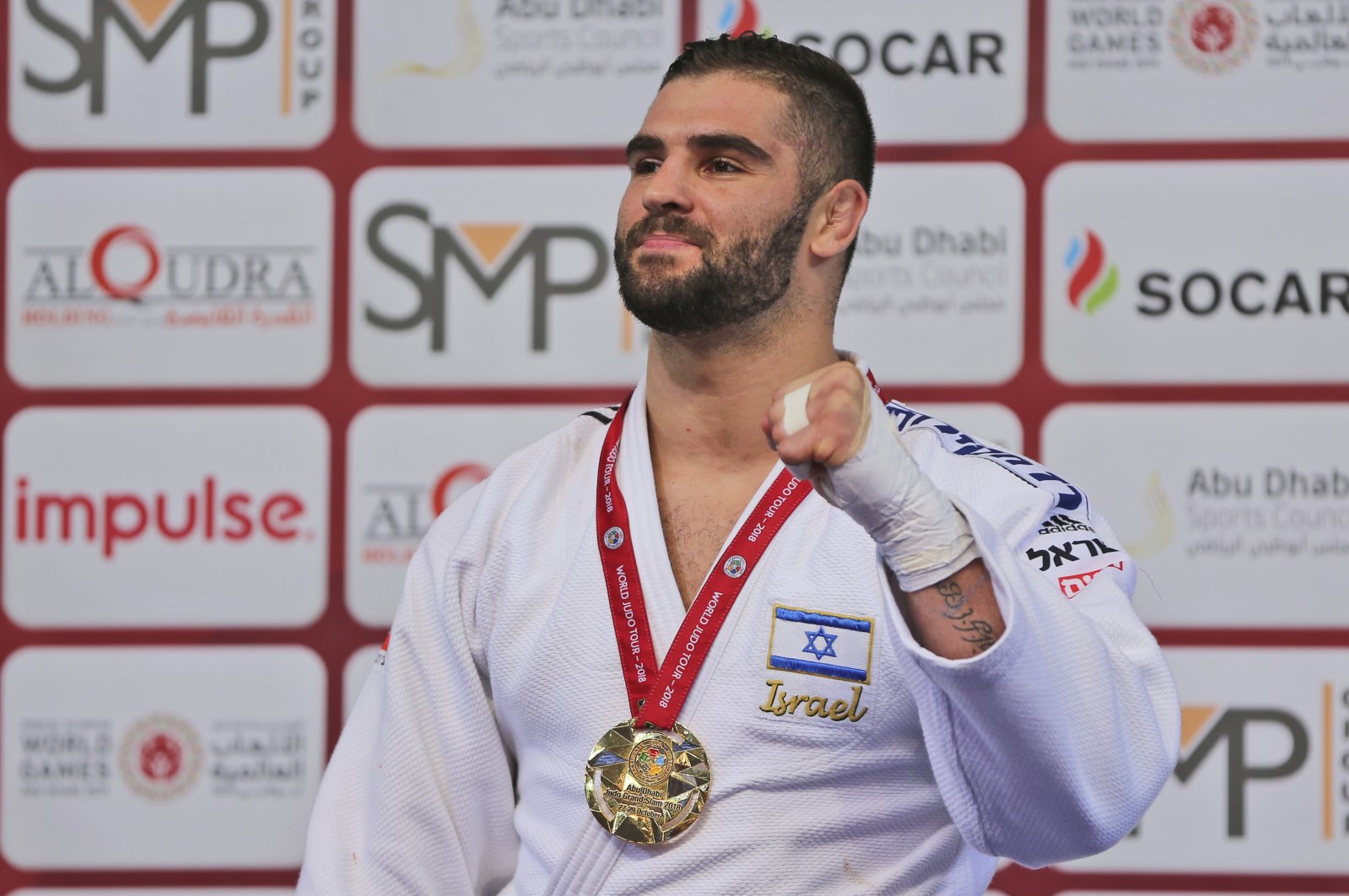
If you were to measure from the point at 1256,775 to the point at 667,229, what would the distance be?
1766 millimetres

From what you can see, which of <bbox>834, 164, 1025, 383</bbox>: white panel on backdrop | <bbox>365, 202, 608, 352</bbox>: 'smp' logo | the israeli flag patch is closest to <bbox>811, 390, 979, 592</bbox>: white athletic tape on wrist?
the israeli flag patch

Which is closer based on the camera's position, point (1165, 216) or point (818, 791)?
point (818, 791)

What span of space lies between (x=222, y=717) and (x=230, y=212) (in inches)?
40.0

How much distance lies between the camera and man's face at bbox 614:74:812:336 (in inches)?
75.2

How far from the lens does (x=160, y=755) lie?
3109 mm

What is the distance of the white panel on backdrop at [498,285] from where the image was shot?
3.06 m

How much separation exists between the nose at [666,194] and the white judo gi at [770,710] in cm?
29

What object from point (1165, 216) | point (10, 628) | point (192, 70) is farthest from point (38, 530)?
point (1165, 216)

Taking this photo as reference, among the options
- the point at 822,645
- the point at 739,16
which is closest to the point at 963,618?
the point at 822,645

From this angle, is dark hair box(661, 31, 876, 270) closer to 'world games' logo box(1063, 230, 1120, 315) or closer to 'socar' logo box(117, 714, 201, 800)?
'world games' logo box(1063, 230, 1120, 315)

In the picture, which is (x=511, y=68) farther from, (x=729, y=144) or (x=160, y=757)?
(x=160, y=757)

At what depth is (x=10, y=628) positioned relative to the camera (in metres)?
3.14

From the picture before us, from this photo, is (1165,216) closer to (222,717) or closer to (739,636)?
(739,636)

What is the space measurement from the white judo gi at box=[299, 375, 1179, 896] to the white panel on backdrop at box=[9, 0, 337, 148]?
1.37 metres
